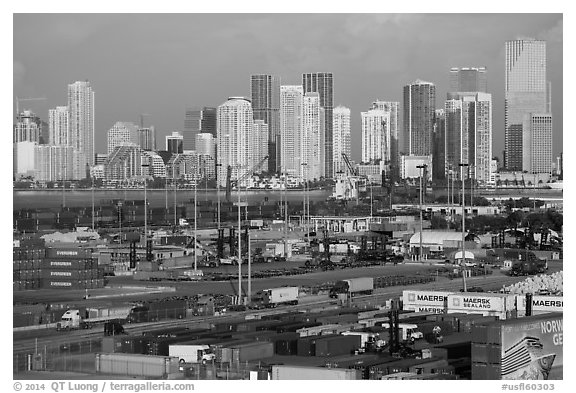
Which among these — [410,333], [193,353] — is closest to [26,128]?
[410,333]

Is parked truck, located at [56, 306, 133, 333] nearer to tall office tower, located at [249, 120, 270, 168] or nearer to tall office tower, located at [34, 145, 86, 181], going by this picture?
tall office tower, located at [34, 145, 86, 181]

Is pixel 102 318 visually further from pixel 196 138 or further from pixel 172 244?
pixel 196 138

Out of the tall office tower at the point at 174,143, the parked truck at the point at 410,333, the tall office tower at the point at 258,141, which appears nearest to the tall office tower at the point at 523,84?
the tall office tower at the point at 258,141

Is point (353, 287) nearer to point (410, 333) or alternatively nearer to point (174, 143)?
point (410, 333)

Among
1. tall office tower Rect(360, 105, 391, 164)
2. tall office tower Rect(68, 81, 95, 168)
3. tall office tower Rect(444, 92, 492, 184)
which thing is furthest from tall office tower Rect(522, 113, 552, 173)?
tall office tower Rect(68, 81, 95, 168)
